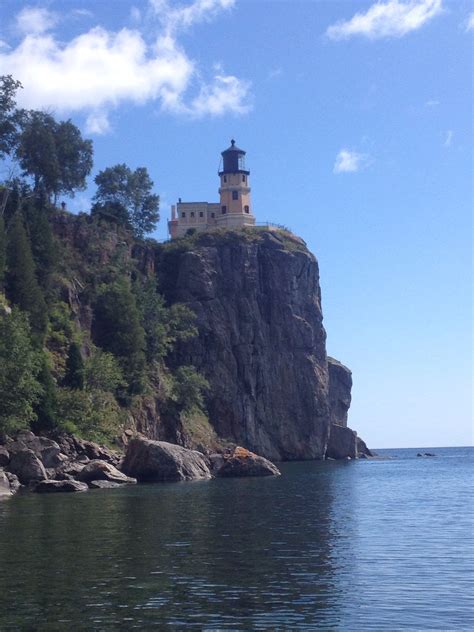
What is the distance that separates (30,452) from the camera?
58938mm

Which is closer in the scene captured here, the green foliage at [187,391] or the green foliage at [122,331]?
the green foliage at [122,331]

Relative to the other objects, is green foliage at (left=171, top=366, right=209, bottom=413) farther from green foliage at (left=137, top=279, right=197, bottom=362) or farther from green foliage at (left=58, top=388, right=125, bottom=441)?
green foliage at (left=58, top=388, right=125, bottom=441)

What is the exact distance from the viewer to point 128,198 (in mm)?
123500

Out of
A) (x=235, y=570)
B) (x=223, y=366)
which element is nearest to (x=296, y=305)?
(x=223, y=366)

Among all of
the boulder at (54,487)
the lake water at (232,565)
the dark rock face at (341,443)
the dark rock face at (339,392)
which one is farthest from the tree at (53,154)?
the dark rock face at (339,392)

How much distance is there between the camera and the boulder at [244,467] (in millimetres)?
79625

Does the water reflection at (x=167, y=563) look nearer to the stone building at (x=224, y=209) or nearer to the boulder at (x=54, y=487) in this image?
the boulder at (x=54, y=487)

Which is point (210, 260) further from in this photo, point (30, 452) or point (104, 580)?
point (104, 580)

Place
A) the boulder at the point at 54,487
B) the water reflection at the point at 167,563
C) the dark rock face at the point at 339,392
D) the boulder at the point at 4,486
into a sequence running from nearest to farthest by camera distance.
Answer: the water reflection at the point at 167,563
the boulder at the point at 4,486
the boulder at the point at 54,487
the dark rock face at the point at 339,392

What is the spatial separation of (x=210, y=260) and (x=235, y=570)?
96643 mm

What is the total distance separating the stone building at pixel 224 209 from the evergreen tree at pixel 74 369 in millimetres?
56539

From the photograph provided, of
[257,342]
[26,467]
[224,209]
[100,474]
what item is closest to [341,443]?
[257,342]

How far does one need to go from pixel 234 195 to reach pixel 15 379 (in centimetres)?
7893

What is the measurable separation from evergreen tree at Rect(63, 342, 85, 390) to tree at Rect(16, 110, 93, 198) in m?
26.2
